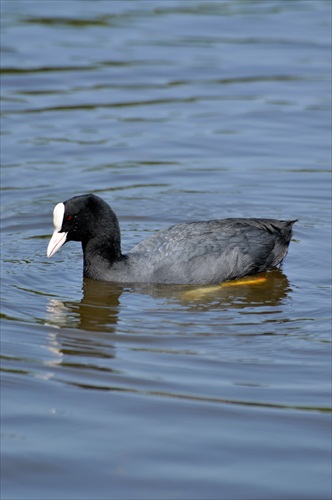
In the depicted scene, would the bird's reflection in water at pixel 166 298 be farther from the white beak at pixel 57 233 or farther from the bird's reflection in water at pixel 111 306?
the white beak at pixel 57 233

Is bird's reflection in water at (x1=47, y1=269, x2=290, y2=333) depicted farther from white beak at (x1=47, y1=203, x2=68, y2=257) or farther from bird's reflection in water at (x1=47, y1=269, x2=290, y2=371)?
white beak at (x1=47, y1=203, x2=68, y2=257)

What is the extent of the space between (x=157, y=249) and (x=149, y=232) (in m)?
1.22

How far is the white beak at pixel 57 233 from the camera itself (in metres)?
8.34

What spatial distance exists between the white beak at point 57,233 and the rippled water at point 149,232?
27cm

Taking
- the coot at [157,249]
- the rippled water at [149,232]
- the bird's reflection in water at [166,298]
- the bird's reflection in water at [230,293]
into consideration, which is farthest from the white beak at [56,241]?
the bird's reflection in water at [230,293]

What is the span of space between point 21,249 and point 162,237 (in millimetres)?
1377

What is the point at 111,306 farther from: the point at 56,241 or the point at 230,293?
the point at 230,293

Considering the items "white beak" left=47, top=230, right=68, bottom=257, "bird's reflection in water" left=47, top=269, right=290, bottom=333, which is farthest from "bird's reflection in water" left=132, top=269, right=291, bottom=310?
"white beak" left=47, top=230, right=68, bottom=257

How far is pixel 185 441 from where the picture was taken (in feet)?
17.9

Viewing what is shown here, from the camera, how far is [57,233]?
8.46 m

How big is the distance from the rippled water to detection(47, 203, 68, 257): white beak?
272mm

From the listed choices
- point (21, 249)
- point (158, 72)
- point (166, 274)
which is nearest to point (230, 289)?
point (166, 274)

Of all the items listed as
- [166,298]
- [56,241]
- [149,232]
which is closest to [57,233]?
[56,241]

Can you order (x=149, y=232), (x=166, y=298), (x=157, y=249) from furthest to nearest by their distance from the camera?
1. (x=149, y=232)
2. (x=157, y=249)
3. (x=166, y=298)
